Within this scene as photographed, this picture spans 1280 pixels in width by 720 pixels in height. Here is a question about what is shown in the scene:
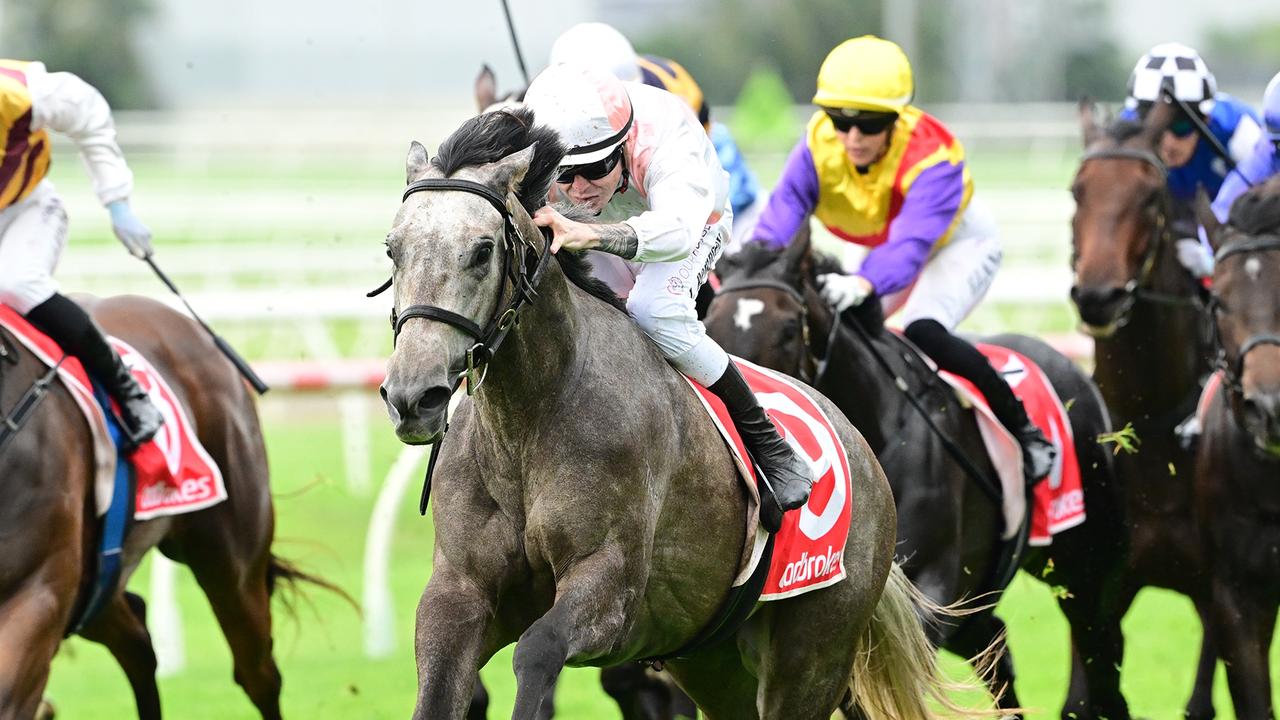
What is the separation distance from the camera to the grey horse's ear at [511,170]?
332 cm

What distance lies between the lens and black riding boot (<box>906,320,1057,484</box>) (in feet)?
19.0

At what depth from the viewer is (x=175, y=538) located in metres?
5.85

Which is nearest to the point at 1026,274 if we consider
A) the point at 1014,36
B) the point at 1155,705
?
the point at 1155,705

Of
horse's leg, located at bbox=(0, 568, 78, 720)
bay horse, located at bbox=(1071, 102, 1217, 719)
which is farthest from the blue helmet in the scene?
horse's leg, located at bbox=(0, 568, 78, 720)

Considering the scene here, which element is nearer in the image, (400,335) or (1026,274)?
(400,335)

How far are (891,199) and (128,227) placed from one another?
248 cm

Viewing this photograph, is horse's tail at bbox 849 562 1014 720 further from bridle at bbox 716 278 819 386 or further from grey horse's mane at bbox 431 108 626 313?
grey horse's mane at bbox 431 108 626 313

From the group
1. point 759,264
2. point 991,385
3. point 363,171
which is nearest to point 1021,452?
point 991,385

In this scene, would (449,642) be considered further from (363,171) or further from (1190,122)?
(363,171)

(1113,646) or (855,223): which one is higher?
(855,223)

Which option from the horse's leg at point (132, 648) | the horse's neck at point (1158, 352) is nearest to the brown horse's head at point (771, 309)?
the horse's neck at point (1158, 352)

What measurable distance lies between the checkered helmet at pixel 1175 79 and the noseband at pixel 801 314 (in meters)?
1.99

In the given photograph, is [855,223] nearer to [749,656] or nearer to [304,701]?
[749,656]

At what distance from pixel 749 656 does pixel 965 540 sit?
1.59m
